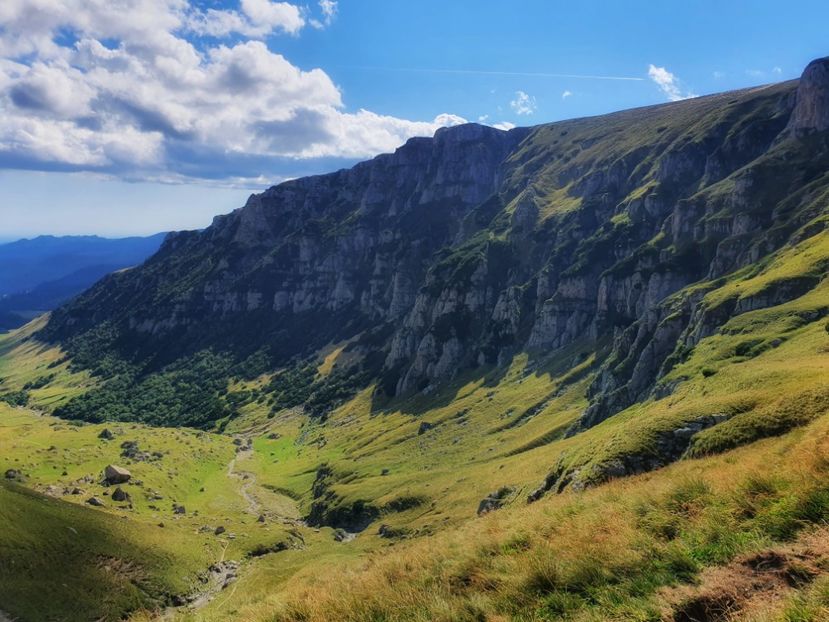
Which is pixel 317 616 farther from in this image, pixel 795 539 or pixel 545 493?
pixel 545 493

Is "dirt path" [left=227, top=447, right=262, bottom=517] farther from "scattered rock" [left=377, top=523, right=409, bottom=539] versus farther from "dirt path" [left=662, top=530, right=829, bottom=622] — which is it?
"dirt path" [left=662, top=530, right=829, bottom=622]

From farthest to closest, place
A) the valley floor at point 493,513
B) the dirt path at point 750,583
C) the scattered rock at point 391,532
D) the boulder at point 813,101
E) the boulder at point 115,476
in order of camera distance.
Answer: the boulder at point 813,101, the boulder at point 115,476, the scattered rock at point 391,532, the valley floor at point 493,513, the dirt path at point 750,583

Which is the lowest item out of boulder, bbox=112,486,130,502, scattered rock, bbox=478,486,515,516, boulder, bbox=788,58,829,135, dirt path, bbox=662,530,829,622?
boulder, bbox=112,486,130,502

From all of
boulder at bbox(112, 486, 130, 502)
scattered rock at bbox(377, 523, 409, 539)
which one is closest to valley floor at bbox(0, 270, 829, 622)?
scattered rock at bbox(377, 523, 409, 539)

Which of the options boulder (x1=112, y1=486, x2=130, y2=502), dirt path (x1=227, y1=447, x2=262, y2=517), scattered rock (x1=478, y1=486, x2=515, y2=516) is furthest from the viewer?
dirt path (x1=227, y1=447, x2=262, y2=517)

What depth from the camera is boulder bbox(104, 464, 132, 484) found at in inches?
5736

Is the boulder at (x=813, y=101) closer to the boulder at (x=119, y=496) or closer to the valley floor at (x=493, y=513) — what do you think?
the valley floor at (x=493, y=513)

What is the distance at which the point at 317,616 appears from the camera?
1450cm

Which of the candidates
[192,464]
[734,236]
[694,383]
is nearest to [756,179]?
[734,236]

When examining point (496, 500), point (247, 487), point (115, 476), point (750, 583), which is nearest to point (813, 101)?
point (496, 500)

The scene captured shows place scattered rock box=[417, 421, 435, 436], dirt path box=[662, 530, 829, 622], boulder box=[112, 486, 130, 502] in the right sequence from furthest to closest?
scattered rock box=[417, 421, 435, 436] → boulder box=[112, 486, 130, 502] → dirt path box=[662, 530, 829, 622]

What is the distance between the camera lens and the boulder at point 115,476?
478 feet

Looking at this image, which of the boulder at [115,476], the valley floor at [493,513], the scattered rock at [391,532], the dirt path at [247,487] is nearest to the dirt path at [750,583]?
the valley floor at [493,513]

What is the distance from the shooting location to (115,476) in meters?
146
